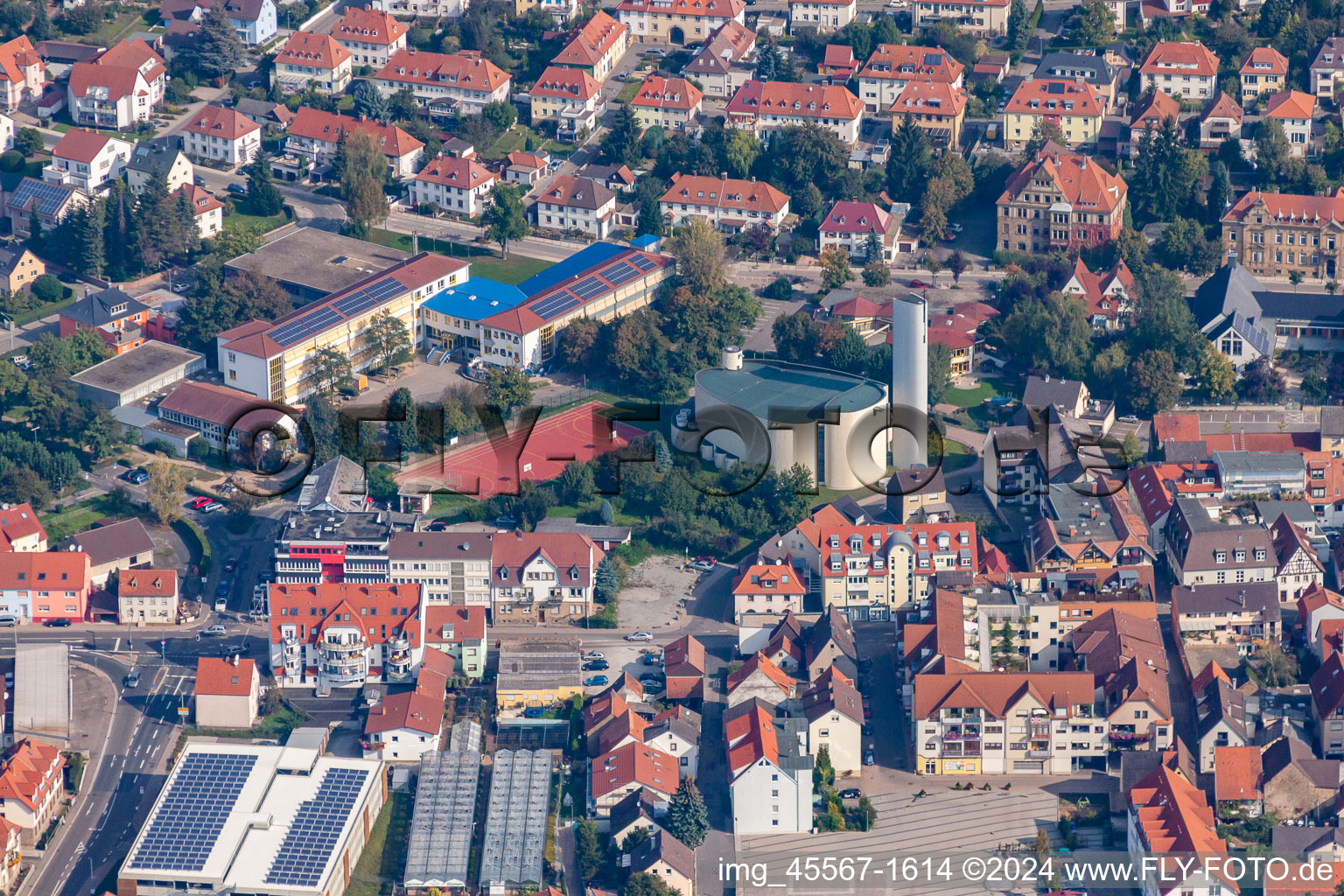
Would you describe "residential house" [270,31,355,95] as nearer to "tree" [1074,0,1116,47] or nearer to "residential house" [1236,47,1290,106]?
"tree" [1074,0,1116,47]

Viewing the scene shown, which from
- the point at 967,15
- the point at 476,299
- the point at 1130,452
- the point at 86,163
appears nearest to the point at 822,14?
the point at 967,15

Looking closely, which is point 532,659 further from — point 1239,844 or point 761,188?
point 761,188

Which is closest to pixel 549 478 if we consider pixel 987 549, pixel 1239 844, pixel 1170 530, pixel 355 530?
pixel 355 530

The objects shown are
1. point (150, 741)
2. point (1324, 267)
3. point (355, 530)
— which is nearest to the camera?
point (150, 741)

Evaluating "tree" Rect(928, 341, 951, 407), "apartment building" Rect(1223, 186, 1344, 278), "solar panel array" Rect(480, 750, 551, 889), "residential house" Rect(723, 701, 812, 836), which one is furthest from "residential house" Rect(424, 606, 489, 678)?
"apartment building" Rect(1223, 186, 1344, 278)

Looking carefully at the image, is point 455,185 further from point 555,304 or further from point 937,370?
point 937,370

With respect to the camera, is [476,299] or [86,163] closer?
[476,299]
